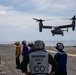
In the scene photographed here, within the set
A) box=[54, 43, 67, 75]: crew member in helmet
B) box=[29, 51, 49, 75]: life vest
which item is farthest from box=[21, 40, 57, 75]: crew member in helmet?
box=[54, 43, 67, 75]: crew member in helmet

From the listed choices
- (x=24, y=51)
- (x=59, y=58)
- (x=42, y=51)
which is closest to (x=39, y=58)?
(x=42, y=51)

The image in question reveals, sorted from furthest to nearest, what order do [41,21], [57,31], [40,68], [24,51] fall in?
[41,21], [57,31], [24,51], [40,68]

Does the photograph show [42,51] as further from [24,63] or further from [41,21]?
[41,21]

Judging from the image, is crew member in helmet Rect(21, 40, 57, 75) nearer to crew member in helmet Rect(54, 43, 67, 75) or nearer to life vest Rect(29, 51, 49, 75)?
life vest Rect(29, 51, 49, 75)

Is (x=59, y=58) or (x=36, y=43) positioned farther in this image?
(x=59, y=58)

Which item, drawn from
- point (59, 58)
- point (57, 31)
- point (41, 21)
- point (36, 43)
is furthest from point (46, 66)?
point (41, 21)

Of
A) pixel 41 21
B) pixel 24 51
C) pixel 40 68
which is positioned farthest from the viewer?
pixel 41 21

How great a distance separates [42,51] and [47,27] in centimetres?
10023

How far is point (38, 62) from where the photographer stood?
229 inches

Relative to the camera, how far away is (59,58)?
8.39 m

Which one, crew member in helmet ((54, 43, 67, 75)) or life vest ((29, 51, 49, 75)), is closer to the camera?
life vest ((29, 51, 49, 75))

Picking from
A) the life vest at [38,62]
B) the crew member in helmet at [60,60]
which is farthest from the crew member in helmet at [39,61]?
the crew member in helmet at [60,60]

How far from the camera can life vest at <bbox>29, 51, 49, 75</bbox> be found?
5.79 metres

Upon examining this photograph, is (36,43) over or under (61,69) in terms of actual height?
A: over
